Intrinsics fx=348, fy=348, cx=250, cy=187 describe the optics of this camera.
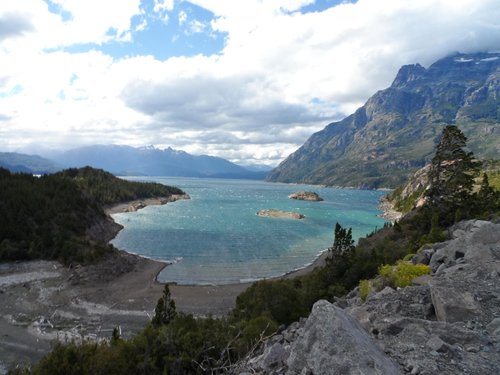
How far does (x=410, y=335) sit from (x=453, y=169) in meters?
50.2

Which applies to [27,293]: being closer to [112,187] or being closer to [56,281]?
[56,281]

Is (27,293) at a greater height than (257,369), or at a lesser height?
lesser

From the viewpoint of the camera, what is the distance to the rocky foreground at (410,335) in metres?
8.09

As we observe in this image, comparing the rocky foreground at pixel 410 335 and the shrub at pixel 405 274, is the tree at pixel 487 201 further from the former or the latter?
the rocky foreground at pixel 410 335

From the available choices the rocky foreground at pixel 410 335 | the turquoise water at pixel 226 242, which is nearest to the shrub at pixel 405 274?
the rocky foreground at pixel 410 335

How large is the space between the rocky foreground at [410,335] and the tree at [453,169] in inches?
1603

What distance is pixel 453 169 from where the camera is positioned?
52312 millimetres

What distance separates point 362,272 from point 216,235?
6993 centimetres

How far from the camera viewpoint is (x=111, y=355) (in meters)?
19.2

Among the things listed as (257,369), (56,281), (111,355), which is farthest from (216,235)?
(257,369)

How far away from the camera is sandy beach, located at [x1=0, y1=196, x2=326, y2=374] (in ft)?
126

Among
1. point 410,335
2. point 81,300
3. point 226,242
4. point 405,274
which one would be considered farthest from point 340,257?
point 226,242

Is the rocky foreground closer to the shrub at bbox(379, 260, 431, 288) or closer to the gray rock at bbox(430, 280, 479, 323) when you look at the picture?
the gray rock at bbox(430, 280, 479, 323)

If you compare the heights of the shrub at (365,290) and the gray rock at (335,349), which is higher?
the gray rock at (335,349)
